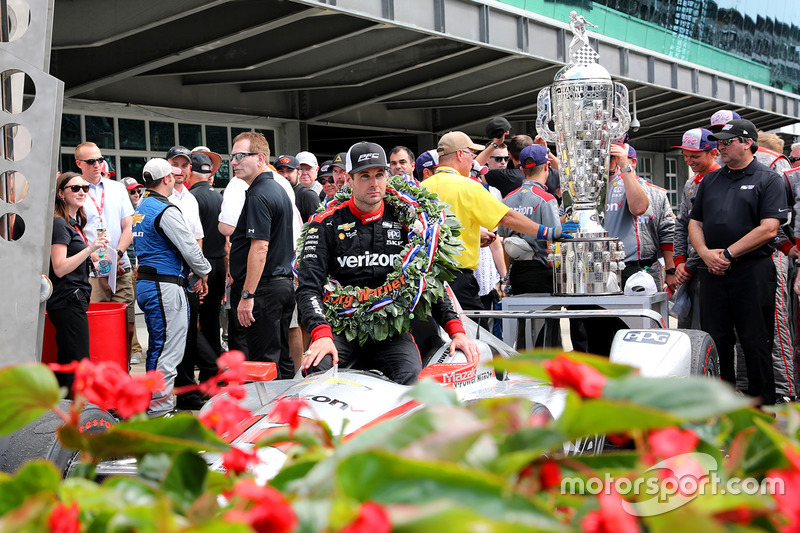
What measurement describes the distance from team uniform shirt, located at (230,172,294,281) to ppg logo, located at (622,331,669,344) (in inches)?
122

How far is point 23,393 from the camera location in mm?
955

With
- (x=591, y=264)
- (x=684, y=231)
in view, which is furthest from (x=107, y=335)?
(x=684, y=231)

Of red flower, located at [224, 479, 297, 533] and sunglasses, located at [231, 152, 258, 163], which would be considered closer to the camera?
red flower, located at [224, 479, 297, 533]

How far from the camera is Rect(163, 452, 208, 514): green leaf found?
3.07 ft

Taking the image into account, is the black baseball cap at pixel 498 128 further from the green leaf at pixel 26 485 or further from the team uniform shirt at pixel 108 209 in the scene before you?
the green leaf at pixel 26 485

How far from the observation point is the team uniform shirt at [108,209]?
7.37 meters

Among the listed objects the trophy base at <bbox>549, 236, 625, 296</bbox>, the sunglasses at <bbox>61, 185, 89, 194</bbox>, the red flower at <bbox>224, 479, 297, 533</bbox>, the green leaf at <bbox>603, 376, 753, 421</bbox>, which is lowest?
the red flower at <bbox>224, 479, 297, 533</bbox>

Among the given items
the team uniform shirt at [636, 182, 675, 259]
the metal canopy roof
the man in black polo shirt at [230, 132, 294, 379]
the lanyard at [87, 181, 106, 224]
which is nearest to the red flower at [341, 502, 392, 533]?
the man in black polo shirt at [230, 132, 294, 379]

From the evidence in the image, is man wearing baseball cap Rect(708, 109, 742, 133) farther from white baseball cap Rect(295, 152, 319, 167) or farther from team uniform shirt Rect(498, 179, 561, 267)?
white baseball cap Rect(295, 152, 319, 167)

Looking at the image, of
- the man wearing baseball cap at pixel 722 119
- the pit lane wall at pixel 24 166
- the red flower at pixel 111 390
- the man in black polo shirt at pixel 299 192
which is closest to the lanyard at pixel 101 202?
the man in black polo shirt at pixel 299 192

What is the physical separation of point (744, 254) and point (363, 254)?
9.37ft

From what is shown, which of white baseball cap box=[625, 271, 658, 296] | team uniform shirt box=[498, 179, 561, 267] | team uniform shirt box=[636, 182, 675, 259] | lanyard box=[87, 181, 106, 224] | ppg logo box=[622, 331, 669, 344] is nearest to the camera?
ppg logo box=[622, 331, 669, 344]

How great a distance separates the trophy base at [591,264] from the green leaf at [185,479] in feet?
14.6

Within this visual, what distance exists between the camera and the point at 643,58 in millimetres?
17750
